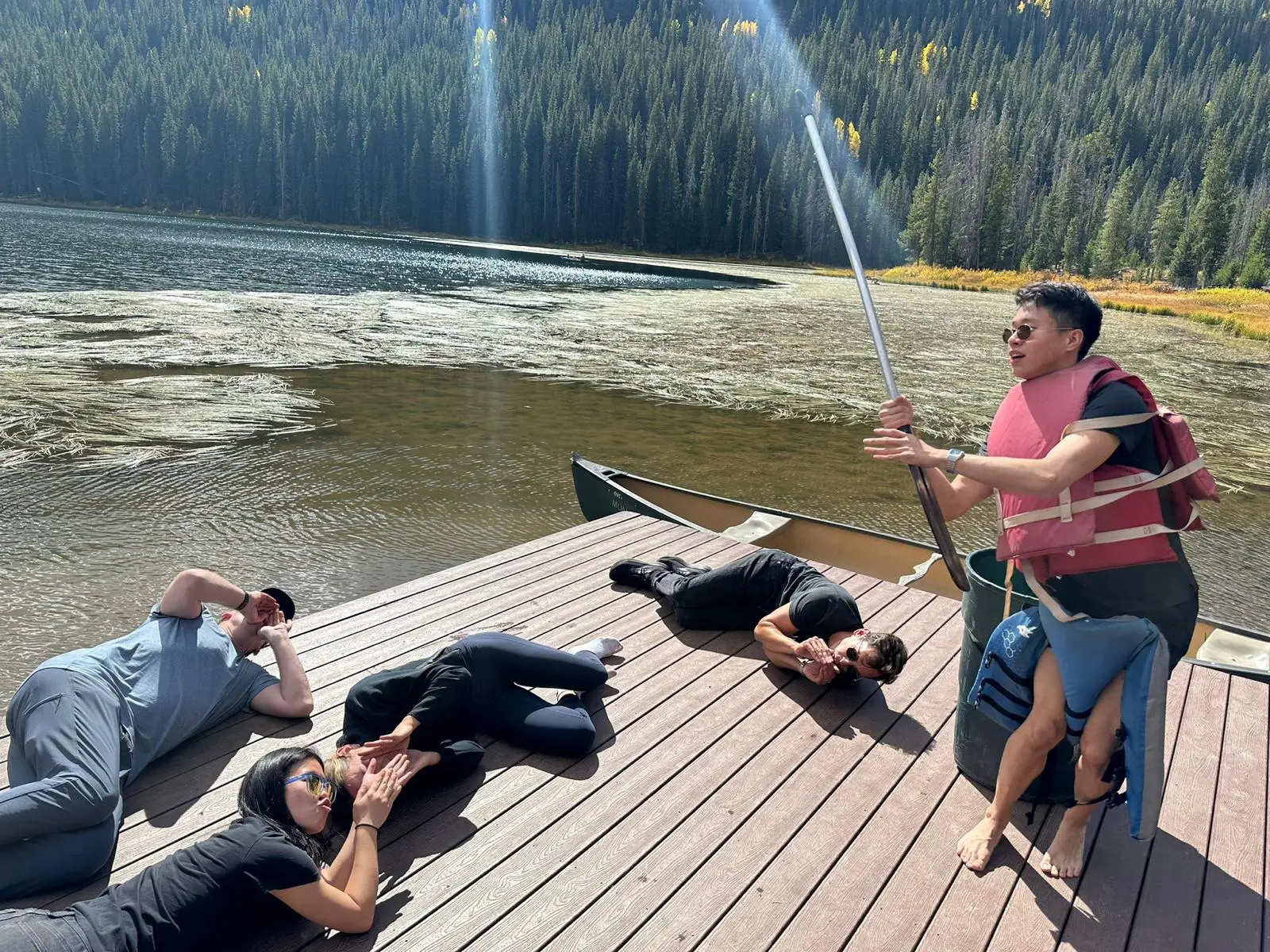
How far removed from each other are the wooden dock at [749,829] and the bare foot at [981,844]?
5cm

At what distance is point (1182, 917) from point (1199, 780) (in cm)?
94

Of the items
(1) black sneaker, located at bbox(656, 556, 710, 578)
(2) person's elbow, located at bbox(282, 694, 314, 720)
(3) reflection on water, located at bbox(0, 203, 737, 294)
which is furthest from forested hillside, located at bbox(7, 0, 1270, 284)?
(2) person's elbow, located at bbox(282, 694, 314, 720)

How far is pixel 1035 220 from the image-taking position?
241 feet

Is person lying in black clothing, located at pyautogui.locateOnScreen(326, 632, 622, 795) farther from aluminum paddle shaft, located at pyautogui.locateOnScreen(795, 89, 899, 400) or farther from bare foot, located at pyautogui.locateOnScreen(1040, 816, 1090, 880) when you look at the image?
aluminum paddle shaft, located at pyautogui.locateOnScreen(795, 89, 899, 400)

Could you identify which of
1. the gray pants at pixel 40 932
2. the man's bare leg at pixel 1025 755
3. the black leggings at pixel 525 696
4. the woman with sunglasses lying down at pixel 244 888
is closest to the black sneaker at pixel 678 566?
the black leggings at pixel 525 696

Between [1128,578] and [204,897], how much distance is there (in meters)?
2.72

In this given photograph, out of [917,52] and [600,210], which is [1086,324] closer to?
[600,210]

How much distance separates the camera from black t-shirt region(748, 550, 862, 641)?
4.02m

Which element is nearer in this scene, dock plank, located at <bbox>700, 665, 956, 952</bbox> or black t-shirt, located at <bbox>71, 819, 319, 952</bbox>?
black t-shirt, located at <bbox>71, 819, 319, 952</bbox>

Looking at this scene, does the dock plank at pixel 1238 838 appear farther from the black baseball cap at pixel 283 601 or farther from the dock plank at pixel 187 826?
the black baseball cap at pixel 283 601

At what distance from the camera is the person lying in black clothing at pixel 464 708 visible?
306 centimetres

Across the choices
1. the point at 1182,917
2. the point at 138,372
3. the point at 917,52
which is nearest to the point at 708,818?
the point at 1182,917

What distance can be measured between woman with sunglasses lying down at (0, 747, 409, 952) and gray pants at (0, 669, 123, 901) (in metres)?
0.36

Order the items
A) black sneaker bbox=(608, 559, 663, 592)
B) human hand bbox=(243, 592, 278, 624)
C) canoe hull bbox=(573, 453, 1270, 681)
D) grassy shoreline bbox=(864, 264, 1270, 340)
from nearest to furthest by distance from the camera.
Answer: human hand bbox=(243, 592, 278, 624) → black sneaker bbox=(608, 559, 663, 592) → canoe hull bbox=(573, 453, 1270, 681) → grassy shoreline bbox=(864, 264, 1270, 340)
